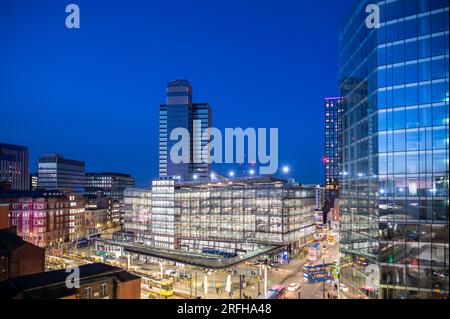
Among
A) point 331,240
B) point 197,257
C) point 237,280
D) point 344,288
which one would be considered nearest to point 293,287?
point 344,288

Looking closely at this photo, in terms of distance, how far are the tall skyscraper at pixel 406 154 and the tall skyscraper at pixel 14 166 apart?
177919 millimetres

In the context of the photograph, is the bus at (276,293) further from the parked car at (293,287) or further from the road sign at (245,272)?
the road sign at (245,272)

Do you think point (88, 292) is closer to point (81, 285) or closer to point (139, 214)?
point (81, 285)

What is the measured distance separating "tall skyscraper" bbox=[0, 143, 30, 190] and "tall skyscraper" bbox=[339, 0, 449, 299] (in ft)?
584

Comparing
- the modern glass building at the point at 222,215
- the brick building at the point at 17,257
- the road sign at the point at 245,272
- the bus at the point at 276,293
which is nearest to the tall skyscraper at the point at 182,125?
the modern glass building at the point at 222,215

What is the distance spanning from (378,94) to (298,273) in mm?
34810

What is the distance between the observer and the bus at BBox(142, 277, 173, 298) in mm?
46094

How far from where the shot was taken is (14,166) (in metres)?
183

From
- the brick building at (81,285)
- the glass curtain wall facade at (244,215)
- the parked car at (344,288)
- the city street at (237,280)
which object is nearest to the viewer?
the brick building at (81,285)

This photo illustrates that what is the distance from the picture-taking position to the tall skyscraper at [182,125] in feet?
538

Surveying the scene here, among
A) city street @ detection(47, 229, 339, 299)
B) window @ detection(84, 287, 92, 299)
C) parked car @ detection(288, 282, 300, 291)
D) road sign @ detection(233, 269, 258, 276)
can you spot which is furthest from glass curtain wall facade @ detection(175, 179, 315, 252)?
window @ detection(84, 287, 92, 299)

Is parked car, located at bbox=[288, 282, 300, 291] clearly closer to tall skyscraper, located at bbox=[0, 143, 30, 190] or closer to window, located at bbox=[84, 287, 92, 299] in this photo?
window, located at bbox=[84, 287, 92, 299]

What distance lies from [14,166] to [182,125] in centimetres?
9585

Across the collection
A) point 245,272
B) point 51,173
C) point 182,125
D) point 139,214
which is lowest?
point 245,272
